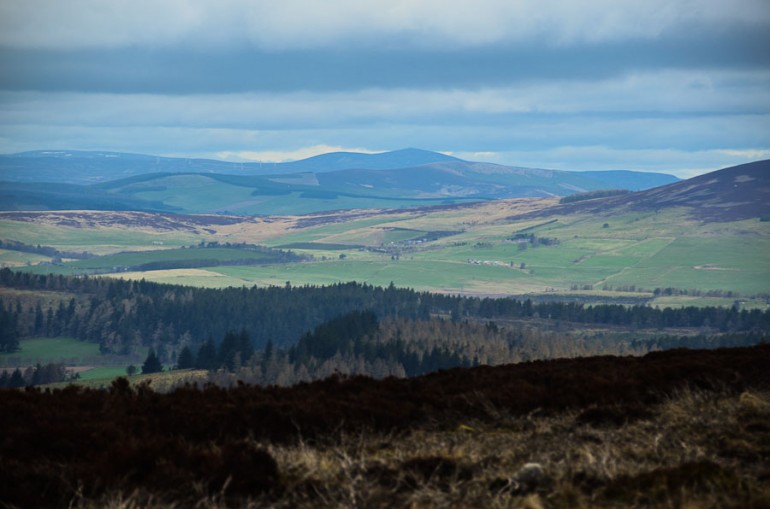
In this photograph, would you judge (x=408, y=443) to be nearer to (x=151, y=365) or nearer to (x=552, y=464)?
(x=552, y=464)

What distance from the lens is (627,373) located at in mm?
30078

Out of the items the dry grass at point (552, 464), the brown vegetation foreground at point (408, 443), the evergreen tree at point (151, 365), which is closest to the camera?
the dry grass at point (552, 464)

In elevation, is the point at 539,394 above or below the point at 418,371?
above

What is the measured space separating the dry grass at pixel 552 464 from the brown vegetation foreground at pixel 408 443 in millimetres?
45

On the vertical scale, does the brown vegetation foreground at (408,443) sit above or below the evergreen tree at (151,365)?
above

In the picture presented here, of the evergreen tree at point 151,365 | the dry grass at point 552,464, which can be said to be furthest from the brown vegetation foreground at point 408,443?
the evergreen tree at point 151,365

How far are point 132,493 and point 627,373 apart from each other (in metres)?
17.7

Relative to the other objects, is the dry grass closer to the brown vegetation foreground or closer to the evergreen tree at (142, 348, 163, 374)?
the brown vegetation foreground

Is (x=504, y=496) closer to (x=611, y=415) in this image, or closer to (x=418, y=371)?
(x=611, y=415)

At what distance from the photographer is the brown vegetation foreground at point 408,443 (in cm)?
1708

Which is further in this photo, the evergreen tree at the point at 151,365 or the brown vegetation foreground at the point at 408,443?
the evergreen tree at the point at 151,365

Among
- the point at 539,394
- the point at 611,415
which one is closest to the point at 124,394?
the point at 539,394

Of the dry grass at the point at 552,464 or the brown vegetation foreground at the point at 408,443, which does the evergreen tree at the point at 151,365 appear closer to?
the brown vegetation foreground at the point at 408,443

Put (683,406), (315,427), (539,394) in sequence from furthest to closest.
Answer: (539,394) → (683,406) → (315,427)
